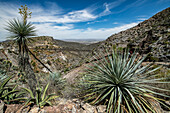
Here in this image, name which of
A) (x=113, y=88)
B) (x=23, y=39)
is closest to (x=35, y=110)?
(x=113, y=88)

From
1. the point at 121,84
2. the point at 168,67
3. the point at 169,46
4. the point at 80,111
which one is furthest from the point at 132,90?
the point at 169,46

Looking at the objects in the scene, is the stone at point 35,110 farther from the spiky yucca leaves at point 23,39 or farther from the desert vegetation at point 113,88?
the spiky yucca leaves at point 23,39

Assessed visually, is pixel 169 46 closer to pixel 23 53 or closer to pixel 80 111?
pixel 80 111

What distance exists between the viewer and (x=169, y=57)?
12.8 feet

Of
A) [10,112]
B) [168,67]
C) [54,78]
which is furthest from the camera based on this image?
[54,78]

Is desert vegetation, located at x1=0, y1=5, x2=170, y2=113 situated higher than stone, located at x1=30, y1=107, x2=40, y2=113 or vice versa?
desert vegetation, located at x1=0, y1=5, x2=170, y2=113

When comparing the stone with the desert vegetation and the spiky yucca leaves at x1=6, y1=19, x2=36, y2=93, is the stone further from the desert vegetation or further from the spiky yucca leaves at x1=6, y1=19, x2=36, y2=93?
the spiky yucca leaves at x1=6, y1=19, x2=36, y2=93

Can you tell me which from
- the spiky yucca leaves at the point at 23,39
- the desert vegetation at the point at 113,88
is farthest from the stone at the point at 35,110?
the spiky yucca leaves at the point at 23,39

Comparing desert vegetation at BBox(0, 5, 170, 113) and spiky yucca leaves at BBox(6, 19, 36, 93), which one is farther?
spiky yucca leaves at BBox(6, 19, 36, 93)

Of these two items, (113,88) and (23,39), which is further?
(23,39)

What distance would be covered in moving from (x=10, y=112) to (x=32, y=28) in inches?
202

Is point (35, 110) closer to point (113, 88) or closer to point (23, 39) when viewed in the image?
point (113, 88)

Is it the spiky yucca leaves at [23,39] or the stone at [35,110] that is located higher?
the spiky yucca leaves at [23,39]

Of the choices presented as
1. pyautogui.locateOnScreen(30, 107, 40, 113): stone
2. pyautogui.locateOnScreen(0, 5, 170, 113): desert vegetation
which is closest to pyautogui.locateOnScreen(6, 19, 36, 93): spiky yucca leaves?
pyautogui.locateOnScreen(0, 5, 170, 113): desert vegetation
